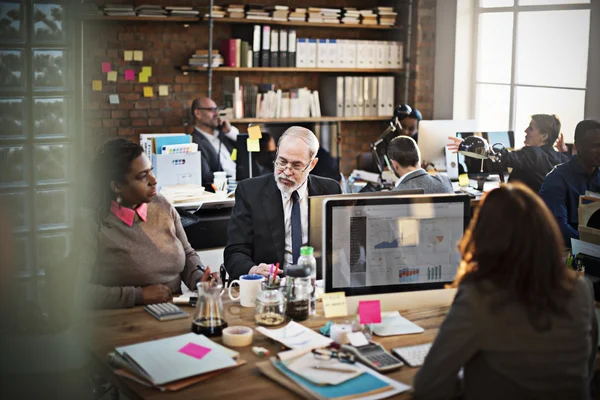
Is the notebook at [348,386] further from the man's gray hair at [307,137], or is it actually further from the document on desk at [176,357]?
the man's gray hair at [307,137]

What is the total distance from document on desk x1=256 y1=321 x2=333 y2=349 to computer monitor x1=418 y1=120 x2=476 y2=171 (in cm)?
375

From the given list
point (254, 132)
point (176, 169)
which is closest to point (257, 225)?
point (176, 169)

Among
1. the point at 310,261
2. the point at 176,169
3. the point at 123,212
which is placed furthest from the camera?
the point at 176,169

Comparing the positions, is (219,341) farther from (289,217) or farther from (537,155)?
(537,155)

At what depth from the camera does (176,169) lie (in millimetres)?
4738

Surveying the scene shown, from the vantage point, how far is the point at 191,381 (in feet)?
5.95

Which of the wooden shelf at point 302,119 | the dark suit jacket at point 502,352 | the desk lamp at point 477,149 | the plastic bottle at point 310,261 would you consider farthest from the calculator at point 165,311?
the wooden shelf at point 302,119

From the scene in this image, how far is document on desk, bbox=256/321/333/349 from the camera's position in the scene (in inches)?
81.9

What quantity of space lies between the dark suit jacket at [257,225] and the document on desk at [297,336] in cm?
75

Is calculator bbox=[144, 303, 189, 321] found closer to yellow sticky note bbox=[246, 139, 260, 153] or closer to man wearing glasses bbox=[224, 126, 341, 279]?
man wearing glasses bbox=[224, 126, 341, 279]

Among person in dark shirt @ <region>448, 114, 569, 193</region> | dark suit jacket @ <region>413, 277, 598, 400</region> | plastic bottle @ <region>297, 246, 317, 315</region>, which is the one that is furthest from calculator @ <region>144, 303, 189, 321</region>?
person in dark shirt @ <region>448, 114, 569, 193</region>

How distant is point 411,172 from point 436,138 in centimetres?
193

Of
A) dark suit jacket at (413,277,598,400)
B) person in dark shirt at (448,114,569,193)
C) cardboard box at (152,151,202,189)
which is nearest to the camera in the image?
dark suit jacket at (413,277,598,400)

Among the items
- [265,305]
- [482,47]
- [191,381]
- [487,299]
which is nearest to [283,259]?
[265,305]
